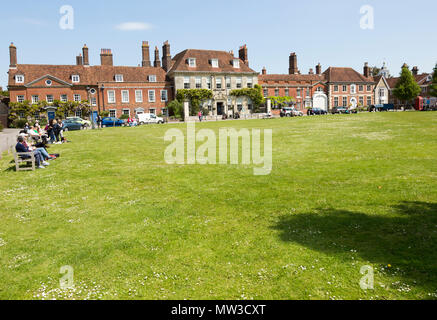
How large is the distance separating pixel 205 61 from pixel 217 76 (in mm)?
3580

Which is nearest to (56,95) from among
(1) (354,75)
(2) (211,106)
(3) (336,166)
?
(2) (211,106)

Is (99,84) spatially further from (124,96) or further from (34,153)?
(34,153)

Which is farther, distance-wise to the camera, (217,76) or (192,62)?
(217,76)

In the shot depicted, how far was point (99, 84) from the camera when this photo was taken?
2185 inches

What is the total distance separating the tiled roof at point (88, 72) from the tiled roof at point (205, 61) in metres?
4.15

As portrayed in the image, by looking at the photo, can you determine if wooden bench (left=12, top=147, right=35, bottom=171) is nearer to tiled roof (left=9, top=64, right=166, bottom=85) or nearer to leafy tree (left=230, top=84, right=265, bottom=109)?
tiled roof (left=9, top=64, right=166, bottom=85)

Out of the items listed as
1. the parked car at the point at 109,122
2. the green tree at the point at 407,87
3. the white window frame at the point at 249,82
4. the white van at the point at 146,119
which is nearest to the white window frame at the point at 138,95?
the white van at the point at 146,119

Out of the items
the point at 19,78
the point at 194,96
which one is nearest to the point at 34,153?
the point at 19,78

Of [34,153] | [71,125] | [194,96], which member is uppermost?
[194,96]

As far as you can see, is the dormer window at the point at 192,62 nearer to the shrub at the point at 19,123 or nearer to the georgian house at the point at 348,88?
the shrub at the point at 19,123

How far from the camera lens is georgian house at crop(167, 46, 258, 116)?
6003 centimetres

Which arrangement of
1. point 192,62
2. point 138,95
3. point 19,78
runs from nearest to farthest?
point 19,78, point 138,95, point 192,62
